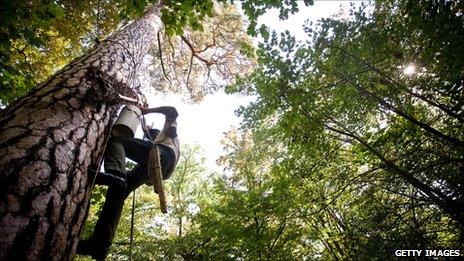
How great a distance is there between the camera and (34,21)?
3.99 metres

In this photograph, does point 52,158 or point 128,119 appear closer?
point 52,158

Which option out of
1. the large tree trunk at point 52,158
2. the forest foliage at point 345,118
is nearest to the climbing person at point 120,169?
the large tree trunk at point 52,158

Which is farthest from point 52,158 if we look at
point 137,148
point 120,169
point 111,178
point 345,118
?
point 345,118

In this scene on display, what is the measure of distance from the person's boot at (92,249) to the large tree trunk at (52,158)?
927mm

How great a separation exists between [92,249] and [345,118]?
468 centimetres

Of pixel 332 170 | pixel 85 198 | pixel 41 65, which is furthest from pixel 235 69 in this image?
pixel 85 198

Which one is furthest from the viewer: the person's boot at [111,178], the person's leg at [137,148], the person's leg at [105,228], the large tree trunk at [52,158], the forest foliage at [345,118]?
the forest foliage at [345,118]

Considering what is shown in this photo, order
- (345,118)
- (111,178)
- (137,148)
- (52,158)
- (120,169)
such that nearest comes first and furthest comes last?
(52,158), (111,178), (120,169), (137,148), (345,118)

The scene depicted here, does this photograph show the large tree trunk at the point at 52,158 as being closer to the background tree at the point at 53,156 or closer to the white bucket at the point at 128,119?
the background tree at the point at 53,156

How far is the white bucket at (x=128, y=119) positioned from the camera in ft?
9.47

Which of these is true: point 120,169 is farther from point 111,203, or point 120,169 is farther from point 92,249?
point 92,249

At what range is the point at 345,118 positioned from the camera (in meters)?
5.77

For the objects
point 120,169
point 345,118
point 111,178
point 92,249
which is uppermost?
point 345,118

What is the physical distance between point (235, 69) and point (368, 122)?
8.24 metres
